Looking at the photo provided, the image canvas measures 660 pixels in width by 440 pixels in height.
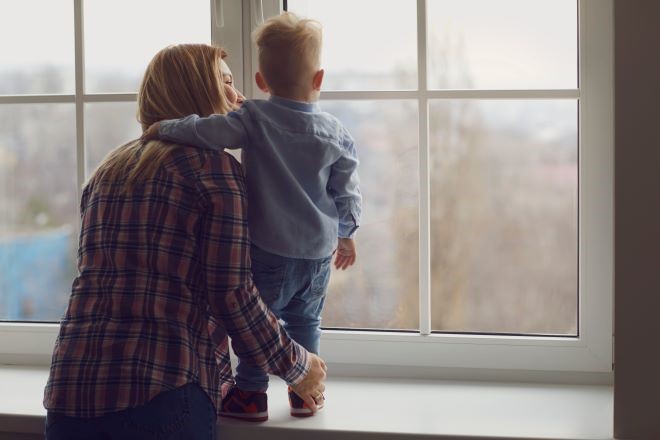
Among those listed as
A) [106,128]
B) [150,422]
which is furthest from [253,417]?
[106,128]

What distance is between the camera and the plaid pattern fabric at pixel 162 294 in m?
1.36

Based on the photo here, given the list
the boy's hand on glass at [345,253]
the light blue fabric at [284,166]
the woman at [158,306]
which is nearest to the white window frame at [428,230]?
the boy's hand on glass at [345,253]

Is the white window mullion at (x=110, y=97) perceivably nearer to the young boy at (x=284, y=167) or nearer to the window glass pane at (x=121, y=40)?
the window glass pane at (x=121, y=40)

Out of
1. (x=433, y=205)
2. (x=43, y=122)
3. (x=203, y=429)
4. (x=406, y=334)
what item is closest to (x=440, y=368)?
(x=406, y=334)

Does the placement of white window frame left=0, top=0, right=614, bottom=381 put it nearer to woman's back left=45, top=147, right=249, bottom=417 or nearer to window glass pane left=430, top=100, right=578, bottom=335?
window glass pane left=430, top=100, right=578, bottom=335

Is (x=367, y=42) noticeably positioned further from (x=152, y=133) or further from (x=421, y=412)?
(x=421, y=412)

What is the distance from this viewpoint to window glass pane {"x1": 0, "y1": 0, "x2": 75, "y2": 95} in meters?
1.90

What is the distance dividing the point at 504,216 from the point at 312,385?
53 cm

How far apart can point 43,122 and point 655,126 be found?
1.24m

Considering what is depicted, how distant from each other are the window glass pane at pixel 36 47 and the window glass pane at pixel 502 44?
76 centimetres

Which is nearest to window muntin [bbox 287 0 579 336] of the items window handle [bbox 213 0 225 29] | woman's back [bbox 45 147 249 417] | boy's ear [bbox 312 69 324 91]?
window handle [bbox 213 0 225 29]

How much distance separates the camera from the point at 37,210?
1953mm

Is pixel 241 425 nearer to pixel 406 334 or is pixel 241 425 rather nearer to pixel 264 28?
pixel 406 334

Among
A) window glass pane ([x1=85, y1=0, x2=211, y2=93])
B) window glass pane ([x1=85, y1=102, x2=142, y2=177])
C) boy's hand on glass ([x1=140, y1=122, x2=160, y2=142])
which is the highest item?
window glass pane ([x1=85, y1=0, x2=211, y2=93])
